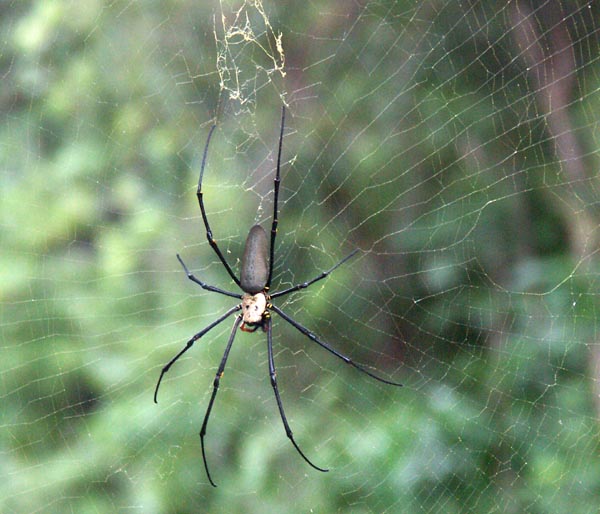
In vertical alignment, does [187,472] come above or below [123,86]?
below

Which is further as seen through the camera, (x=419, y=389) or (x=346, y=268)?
(x=346, y=268)

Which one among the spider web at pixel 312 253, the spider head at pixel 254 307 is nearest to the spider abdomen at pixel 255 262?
the spider head at pixel 254 307

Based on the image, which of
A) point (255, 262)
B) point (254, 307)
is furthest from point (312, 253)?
point (255, 262)

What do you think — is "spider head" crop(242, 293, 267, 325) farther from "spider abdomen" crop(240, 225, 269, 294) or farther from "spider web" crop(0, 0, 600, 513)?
"spider web" crop(0, 0, 600, 513)

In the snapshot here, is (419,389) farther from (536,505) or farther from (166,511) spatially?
(166,511)

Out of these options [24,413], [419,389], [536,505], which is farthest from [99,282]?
[536,505]

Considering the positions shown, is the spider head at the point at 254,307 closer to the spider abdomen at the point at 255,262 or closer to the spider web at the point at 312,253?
the spider abdomen at the point at 255,262

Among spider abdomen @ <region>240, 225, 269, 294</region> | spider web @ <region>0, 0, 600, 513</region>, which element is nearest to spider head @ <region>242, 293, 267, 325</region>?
spider abdomen @ <region>240, 225, 269, 294</region>
